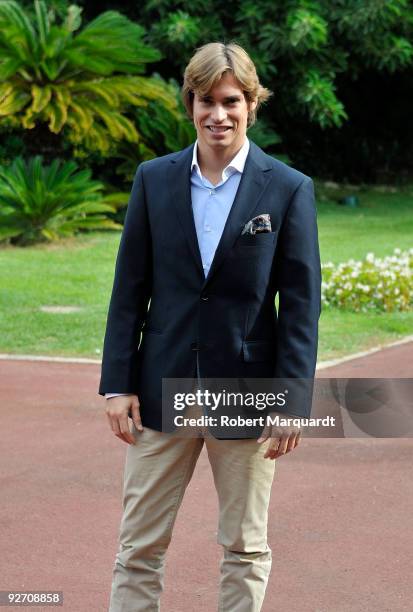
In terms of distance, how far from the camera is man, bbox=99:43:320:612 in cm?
349

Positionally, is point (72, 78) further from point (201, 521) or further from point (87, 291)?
point (201, 521)

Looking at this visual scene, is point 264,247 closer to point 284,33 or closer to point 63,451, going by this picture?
point 63,451

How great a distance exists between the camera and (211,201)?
355cm

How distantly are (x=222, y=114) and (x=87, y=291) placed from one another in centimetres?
902

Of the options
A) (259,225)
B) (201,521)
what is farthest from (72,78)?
(259,225)

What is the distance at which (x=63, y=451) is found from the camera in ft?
21.5

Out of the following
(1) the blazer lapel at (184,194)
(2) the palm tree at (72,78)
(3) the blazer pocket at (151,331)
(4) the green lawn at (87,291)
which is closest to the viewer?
(1) the blazer lapel at (184,194)

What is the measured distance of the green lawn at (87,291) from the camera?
32.3 ft

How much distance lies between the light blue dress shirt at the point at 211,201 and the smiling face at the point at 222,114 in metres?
0.06

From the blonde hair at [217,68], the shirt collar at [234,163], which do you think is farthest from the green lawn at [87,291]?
the blonde hair at [217,68]

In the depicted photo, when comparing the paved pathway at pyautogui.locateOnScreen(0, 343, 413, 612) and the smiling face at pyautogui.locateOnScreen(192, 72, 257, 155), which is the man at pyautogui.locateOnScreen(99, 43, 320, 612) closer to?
the smiling face at pyautogui.locateOnScreen(192, 72, 257, 155)

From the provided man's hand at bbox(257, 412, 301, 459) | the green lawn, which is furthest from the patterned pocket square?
the green lawn

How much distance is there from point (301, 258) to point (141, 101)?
591 inches

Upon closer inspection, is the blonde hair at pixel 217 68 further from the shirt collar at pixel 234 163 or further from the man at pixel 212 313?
the shirt collar at pixel 234 163
